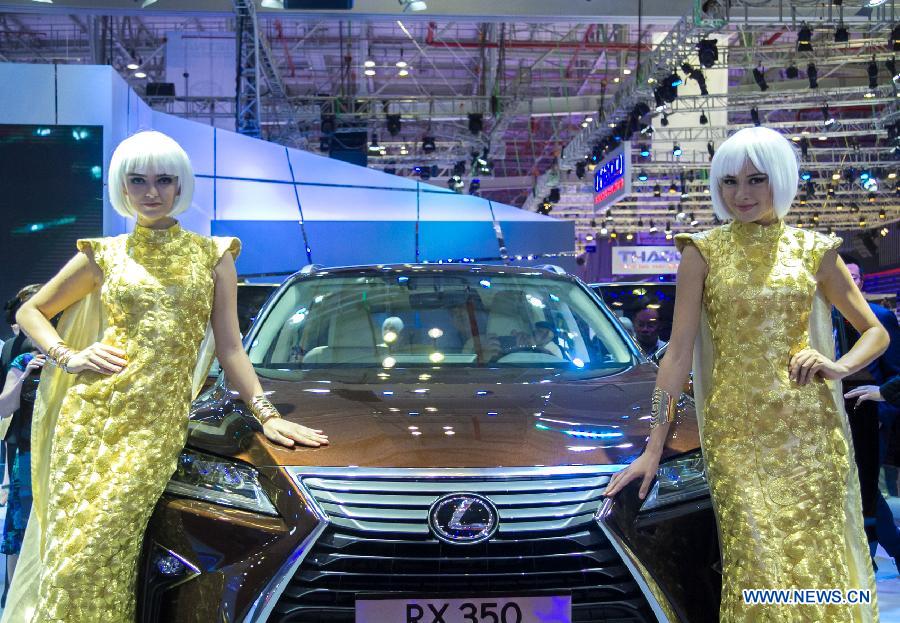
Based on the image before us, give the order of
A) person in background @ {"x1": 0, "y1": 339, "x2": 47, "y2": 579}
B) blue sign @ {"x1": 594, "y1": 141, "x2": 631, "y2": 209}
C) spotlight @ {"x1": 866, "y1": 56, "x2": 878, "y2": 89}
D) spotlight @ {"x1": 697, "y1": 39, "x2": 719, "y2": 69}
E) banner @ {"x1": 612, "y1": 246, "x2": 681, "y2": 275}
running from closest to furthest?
person in background @ {"x1": 0, "y1": 339, "x2": 47, "y2": 579}, spotlight @ {"x1": 697, "y1": 39, "x2": 719, "y2": 69}, spotlight @ {"x1": 866, "y1": 56, "x2": 878, "y2": 89}, blue sign @ {"x1": 594, "y1": 141, "x2": 631, "y2": 209}, banner @ {"x1": 612, "y1": 246, "x2": 681, "y2": 275}

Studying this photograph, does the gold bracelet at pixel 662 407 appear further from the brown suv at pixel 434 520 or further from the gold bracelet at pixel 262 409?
the gold bracelet at pixel 262 409

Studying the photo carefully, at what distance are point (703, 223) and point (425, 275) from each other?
34.2m

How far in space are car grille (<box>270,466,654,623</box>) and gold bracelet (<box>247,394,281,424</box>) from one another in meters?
0.37

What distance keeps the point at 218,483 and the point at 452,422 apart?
1.94 feet

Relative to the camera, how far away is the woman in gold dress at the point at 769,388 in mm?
2344

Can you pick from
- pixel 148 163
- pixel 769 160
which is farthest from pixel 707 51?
pixel 148 163

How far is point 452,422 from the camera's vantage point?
2504 millimetres

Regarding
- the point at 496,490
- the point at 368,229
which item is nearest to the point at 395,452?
the point at 496,490

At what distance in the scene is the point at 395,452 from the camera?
235cm

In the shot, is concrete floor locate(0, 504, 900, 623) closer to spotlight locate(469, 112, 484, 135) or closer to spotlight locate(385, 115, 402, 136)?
spotlight locate(469, 112, 484, 135)

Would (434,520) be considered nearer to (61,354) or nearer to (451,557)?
(451,557)

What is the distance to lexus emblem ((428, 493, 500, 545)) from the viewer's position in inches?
88.2

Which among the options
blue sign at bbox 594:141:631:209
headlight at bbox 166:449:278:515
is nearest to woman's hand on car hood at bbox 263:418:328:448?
headlight at bbox 166:449:278:515

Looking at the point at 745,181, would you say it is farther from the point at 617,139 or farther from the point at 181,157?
the point at 617,139
